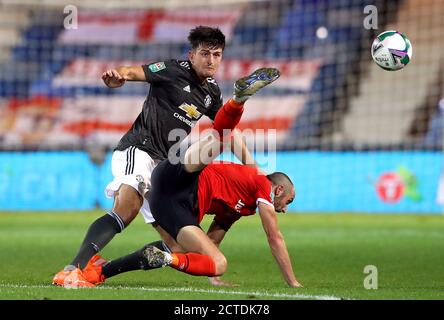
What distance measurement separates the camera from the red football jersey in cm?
771

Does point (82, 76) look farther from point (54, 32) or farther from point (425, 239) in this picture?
point (425, 239)

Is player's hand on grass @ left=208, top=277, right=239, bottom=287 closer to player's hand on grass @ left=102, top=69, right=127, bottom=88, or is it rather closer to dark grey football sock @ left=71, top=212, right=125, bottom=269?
dark grey football sock @ left=71, top=212, right=125, bottom=269

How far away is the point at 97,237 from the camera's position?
7676 millimetres

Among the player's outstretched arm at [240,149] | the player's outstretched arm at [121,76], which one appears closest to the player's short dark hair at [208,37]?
the player's outstretched arm at [121,76]

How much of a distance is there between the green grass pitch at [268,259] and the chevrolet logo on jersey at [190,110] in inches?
56.8

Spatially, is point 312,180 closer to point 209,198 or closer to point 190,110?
point 190,110

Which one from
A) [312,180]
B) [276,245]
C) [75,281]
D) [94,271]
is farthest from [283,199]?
[312,180]

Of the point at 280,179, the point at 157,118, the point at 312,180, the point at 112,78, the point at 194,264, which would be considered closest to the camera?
the point at 194,264

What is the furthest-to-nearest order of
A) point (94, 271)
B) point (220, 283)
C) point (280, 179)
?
point (220, 283), point (280, 179), point (94, 271)

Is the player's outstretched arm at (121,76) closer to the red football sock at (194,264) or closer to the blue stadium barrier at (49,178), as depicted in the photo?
the red football sock at (194,264)

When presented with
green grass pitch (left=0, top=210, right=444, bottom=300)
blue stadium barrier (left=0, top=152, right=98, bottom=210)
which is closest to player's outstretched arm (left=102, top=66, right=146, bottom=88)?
green grass pitch (left=0, top=210, right=444, bottom=300)

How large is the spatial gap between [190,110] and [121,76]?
3.25 ft

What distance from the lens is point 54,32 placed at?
27.3 m

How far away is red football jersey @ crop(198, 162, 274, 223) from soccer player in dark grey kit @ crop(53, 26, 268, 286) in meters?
0.51
